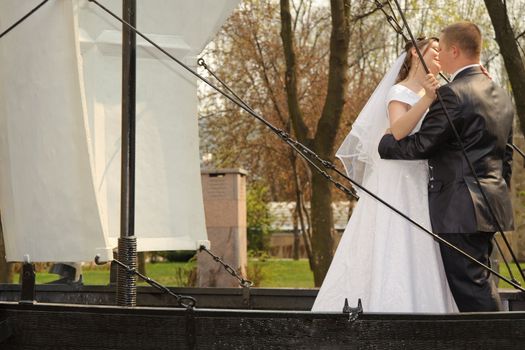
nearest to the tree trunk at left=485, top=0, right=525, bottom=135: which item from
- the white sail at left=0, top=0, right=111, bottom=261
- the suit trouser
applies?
the suit trouser

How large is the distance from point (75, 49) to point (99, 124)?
1.63 feet

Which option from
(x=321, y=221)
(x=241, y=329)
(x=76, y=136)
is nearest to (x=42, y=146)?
(x=76, y=136)

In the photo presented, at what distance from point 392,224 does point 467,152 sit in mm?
445

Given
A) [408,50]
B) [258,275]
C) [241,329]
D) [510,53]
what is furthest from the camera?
[258,275]

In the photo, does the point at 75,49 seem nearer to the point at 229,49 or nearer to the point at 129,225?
the point at 129,225

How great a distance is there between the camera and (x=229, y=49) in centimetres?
2255

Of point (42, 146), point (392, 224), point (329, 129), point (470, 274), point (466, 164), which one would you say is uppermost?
point (329, 129)

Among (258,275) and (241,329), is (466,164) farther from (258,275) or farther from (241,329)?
(258,275)

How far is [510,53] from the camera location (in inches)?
357

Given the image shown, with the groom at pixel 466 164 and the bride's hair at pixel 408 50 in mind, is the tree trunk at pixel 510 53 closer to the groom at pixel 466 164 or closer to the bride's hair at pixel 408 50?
the bride's hair at pixel 408 50

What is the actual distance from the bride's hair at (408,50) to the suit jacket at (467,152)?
25 cm

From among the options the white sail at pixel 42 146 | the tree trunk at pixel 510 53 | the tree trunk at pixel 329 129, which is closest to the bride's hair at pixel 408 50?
the white sail at pixel 42 146

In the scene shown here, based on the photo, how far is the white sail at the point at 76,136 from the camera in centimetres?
442

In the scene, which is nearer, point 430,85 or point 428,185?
point 430,85
